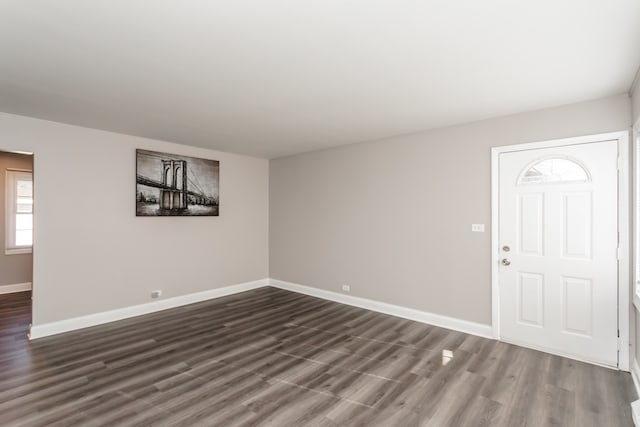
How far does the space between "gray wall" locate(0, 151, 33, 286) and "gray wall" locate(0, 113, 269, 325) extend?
2471 mm

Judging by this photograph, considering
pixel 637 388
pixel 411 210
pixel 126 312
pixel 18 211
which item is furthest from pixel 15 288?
pixel 637 388

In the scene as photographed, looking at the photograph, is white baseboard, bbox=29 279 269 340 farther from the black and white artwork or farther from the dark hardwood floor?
the black and white artwork

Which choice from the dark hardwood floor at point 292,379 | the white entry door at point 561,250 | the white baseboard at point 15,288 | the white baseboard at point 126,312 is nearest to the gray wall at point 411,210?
the white entry door at point 561,250

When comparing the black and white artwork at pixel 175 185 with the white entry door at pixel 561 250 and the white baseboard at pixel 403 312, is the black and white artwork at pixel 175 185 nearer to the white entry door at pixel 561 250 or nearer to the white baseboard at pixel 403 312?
the white baseboard at pixel 403 312

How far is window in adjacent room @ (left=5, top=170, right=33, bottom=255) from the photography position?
5.78 metres

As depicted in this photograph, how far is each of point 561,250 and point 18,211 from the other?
338 inches

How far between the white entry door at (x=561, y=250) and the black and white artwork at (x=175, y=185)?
14.5 feet

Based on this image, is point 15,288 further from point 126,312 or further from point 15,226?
point 126,312

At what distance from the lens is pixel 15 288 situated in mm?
5863

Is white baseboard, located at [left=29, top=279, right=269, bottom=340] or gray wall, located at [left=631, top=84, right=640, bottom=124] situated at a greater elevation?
gray wall, located at [left=631, top=84, right=640, bottom=124]

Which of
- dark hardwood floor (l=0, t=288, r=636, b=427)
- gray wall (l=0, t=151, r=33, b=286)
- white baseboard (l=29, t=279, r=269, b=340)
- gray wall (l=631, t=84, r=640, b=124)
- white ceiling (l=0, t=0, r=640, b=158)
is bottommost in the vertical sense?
dark hardwood floor (l=0, t=288, r=636, b=427)

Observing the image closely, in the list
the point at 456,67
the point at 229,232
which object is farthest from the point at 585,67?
the point at 229,232

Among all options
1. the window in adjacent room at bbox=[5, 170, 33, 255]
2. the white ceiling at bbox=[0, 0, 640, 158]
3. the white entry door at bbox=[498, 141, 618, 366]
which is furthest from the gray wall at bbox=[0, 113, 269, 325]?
the white entry door at bbox=[498, 141, 618, 366]

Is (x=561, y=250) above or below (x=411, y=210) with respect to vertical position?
below
